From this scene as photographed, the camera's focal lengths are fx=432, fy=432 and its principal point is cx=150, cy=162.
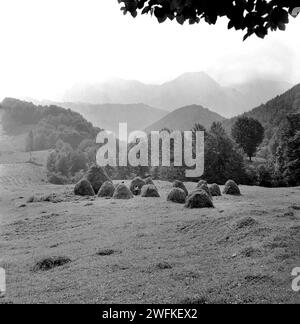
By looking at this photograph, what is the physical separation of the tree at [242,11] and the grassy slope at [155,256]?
807 centimetres

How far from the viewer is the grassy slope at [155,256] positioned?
14148mm

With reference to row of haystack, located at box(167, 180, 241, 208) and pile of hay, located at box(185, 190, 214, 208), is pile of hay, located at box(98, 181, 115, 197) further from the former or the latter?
pile of hay, located at box(185, 190, 214, 208)

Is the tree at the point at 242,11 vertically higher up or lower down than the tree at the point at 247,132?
lower down

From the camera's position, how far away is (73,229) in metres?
29.6

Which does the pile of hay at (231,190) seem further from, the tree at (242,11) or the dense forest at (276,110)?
the dense forest at (276,110)

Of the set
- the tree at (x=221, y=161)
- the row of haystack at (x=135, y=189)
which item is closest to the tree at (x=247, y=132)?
the tree at (x=221, y=161)

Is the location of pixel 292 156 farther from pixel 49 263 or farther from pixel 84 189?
pixel 49 263

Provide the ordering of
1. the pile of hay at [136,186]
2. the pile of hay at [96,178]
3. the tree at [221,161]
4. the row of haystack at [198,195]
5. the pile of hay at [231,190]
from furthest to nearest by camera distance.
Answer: the tree at [221,161] → the pile of hay at [96,178] → the pile of hay at [136,186] → the pile of hay at [231,190] → the row of haystack at [198,195]

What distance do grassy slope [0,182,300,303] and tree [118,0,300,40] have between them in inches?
318

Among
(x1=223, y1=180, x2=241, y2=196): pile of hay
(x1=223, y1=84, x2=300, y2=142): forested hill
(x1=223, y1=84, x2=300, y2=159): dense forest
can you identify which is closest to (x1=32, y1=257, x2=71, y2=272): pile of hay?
(x1=223, y1=180, x2=241, y2=196): pile of hay

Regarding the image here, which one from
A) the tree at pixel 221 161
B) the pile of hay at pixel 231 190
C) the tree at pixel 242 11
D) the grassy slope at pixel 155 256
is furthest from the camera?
the tree at pixel 221 161

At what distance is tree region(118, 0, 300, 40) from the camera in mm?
7129

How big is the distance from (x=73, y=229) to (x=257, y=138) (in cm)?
9550
